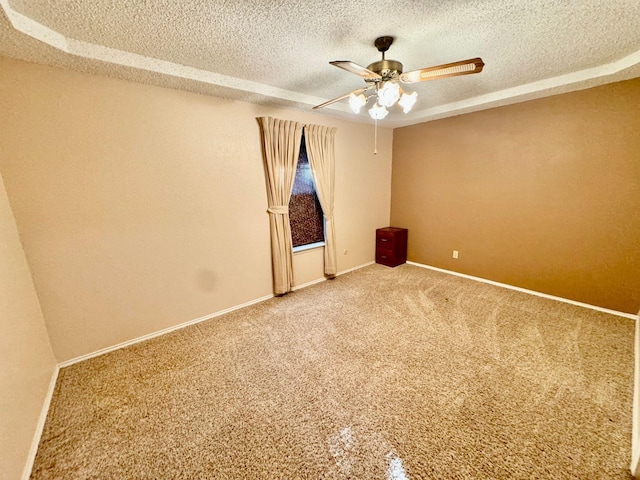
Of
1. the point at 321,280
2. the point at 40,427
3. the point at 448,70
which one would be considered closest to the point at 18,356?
the point at 40,427

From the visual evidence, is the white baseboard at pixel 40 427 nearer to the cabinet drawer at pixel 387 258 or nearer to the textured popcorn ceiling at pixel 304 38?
the textured popcorn ceiling at pixel 304 38

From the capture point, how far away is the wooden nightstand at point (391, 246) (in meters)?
4.17

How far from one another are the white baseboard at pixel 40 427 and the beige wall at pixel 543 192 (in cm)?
454

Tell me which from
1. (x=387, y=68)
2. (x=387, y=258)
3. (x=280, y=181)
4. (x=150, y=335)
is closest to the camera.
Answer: (x=387, y=68)

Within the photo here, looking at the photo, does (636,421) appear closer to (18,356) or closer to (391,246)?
(391,246)

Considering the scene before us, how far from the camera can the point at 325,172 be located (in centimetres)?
346

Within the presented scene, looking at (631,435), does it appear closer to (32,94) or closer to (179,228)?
(179,228)

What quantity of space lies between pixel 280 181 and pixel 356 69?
1.66 meters

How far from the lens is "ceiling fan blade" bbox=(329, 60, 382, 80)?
4.72ft

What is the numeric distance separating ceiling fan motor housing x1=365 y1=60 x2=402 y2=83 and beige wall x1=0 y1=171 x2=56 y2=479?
8.84 feet

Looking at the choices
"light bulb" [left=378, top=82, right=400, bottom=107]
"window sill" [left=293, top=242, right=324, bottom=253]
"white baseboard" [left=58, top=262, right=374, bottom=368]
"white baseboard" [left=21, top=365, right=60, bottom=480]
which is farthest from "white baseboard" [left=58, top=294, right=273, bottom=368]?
"light bulb" [left=378, top=82, right=400, bottom=107]

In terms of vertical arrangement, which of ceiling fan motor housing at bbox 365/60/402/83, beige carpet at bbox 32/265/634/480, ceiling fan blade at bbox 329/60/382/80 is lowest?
beige carpet at bbox 32/265/634/480

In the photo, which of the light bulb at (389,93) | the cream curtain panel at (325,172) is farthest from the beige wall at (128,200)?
the light bulb at (389,93)

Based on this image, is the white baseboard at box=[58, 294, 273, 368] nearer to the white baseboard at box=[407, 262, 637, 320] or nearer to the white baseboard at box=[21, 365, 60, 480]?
the white baseboard at box=[21, 365, 60, 480]
